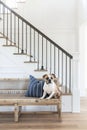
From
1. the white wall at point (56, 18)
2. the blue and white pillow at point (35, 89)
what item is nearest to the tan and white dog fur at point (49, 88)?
the blue and white pillow at point (35, 89)

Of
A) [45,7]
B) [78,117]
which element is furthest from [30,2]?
Answer: [78,117]

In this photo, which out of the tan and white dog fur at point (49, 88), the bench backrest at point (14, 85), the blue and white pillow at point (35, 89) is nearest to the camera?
the tan and white dog fur at point (49, 88)

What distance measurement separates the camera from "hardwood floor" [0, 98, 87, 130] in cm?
348

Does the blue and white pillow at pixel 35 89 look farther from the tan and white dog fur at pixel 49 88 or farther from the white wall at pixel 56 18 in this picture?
the white wall at pixel 56 18

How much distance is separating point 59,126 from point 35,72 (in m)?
1.45

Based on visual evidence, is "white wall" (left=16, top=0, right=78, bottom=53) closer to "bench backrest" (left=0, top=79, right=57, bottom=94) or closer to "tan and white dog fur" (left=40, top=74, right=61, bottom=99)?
"bench backrest" (left=0, top=79, right=57, bottom=94)

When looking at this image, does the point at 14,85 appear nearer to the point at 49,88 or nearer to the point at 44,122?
the point at 49,88

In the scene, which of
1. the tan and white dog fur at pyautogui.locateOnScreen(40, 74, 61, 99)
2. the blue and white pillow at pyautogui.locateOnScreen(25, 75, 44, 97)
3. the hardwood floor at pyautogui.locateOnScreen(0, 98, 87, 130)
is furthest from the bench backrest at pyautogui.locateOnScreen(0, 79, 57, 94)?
the tan and white dog fur at pyautogui.locateOnScreen(40, 74, 61, 99)

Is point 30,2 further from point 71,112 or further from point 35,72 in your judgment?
point 71,112

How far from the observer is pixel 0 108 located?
4.52 metres

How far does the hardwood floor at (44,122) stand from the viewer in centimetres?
348

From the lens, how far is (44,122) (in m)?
3.76

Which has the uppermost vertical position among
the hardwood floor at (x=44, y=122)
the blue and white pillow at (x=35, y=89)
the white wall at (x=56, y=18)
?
the white wall at (x=56, y=18)

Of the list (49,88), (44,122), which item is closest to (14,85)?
(49,88)
